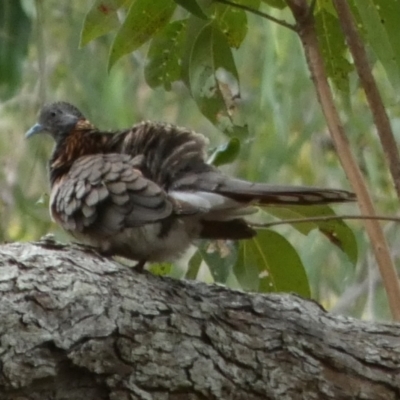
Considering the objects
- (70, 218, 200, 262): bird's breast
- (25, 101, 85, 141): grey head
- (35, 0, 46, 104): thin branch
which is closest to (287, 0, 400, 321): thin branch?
(70, 218, 200, 262): bird's breast

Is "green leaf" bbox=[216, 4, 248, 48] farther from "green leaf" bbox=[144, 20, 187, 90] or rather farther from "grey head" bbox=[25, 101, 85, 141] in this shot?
"grey head" bbox=[25, 101, 85, 141]

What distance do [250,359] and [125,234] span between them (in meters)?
0.38

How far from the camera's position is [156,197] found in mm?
1604

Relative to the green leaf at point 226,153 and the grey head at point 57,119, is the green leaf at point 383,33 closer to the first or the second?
the green leaf at point 226,153

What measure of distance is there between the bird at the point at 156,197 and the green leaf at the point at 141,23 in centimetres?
16

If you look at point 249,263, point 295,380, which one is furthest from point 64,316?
point 249,263

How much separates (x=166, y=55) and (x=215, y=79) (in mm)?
134

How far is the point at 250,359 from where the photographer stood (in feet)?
4.63

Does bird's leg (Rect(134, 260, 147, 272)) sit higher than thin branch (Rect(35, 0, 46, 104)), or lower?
lower

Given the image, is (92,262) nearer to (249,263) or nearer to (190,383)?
(190,383)

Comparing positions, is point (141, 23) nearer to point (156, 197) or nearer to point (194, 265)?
point (156, 197)

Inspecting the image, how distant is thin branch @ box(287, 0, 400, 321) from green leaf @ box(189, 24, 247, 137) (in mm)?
216

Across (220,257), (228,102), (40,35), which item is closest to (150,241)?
(220,257)

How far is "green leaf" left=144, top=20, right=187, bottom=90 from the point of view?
1.87 meters
